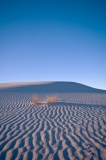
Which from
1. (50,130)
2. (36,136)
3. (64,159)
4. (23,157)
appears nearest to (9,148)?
(23,157)

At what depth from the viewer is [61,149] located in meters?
4.18

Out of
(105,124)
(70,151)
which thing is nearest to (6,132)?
(70,151)

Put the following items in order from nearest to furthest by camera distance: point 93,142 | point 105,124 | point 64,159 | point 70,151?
point 64,159 → point 70,151 → point 93,142 → point 105,124

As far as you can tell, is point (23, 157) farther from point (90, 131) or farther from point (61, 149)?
point (90, 131)

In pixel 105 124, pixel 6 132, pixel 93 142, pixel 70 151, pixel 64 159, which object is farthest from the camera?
pixel 105 124

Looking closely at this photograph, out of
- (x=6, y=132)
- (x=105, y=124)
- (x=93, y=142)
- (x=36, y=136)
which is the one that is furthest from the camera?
(x=105, y=124)

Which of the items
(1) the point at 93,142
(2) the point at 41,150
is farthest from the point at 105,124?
(2) the point at 41,150

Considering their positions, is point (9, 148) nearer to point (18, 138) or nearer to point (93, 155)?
point (18, 138)

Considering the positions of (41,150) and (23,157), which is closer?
(23,157)

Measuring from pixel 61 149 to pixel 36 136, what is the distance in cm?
125

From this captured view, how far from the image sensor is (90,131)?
575 centimetres

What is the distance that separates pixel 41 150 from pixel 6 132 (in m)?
1.97

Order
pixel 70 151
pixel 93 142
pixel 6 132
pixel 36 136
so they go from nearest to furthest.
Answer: pixel 70 151, pixel 93 142, pixel 36 136, pixel 6 132

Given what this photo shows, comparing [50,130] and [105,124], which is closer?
[50,130]
